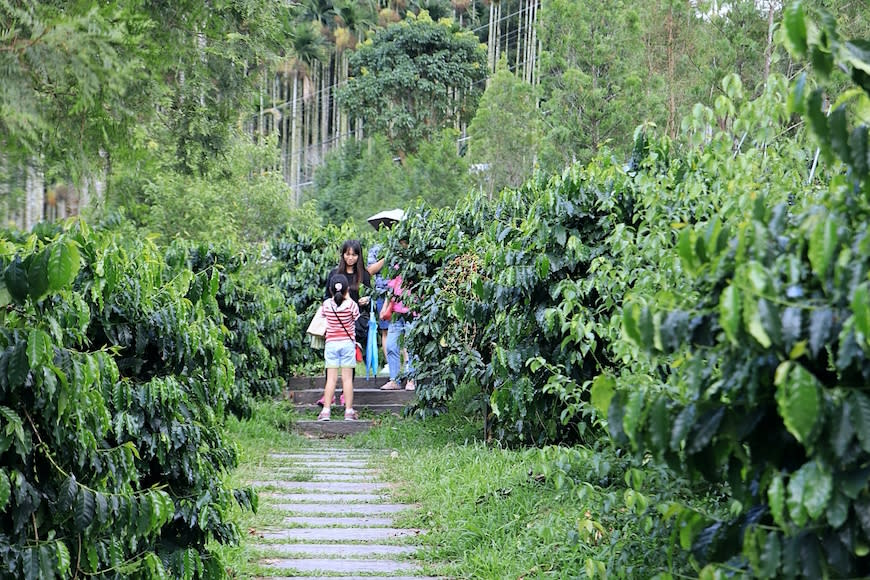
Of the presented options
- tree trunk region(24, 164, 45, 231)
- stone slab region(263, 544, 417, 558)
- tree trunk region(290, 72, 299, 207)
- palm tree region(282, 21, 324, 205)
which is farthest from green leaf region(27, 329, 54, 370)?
tree trunk region(290, 72, 299, 207)

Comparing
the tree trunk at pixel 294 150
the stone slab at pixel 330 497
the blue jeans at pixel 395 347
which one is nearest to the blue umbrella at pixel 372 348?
the blue jeans at pixel 395 347

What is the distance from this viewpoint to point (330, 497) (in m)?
7.91

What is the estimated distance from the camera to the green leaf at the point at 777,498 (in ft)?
7.05

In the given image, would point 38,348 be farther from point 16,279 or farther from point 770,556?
point 770,556

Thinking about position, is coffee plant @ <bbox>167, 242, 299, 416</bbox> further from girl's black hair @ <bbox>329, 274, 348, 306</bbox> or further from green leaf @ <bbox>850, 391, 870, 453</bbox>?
green leaf @ <bbox>850, 391, 870, 453</bbox>

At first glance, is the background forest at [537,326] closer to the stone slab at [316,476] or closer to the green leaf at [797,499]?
the green leaf at [797,499]

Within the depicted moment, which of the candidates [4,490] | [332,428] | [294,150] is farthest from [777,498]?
[294,150]

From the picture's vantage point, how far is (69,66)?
156 inches

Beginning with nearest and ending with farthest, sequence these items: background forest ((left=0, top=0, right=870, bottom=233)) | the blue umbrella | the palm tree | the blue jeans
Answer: background forest ((left=0, top=0, right=870, bottom=233))
the blue jeans
the blue umbrella
the palm tree

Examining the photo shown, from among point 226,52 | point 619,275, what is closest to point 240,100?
point 226,52

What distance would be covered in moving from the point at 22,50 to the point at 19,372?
49.6 inches

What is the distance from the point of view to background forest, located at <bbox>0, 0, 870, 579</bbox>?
7.29 feet

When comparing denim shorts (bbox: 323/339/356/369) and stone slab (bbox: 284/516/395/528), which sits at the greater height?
denim shorts (bbox: 323/339/356/369)

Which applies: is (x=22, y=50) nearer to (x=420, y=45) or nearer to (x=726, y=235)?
(x=726, y=235)
